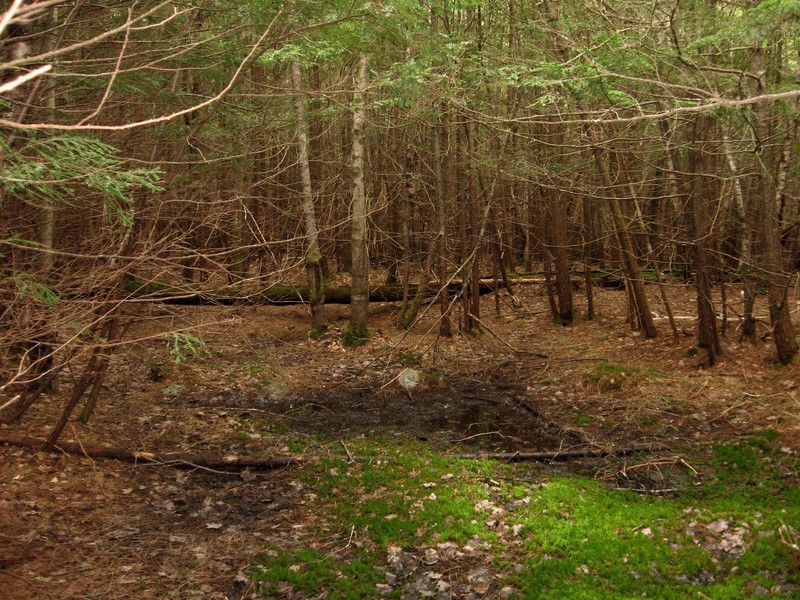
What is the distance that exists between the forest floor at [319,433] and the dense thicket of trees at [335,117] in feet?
2.63

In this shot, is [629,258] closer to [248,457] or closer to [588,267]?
[588,267]

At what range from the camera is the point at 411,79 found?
910cm

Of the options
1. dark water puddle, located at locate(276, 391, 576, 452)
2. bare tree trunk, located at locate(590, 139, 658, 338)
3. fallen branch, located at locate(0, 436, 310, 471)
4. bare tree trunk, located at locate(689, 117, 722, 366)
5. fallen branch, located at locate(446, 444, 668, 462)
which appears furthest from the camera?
bare tree trunk, located at locate(590, 139, 658, 338)

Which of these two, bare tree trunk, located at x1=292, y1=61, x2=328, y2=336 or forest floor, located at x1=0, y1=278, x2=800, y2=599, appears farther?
bare tree trunk, located at x1=292, y1=61, x2=328, y2=336

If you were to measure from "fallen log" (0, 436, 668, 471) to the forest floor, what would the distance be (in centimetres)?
12

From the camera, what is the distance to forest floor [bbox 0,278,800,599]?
5668 mm

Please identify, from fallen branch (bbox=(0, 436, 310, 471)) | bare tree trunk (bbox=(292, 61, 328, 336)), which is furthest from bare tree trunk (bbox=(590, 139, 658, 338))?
fallen branch (bbox=(0, 436, 310, 471))

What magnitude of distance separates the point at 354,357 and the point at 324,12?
689 centimetres

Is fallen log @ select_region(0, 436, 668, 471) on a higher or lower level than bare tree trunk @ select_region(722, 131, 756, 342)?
lower

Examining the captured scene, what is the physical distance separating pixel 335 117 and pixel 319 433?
8.15 metres

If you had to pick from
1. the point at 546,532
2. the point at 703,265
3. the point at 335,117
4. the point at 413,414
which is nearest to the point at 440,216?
the point at 335,117

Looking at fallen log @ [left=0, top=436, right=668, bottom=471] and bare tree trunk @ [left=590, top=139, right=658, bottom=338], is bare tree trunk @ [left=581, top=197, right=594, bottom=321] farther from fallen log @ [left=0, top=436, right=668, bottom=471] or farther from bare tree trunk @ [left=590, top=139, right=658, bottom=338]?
fallen log @ [left=0, top=436, right=668, bottom=471]

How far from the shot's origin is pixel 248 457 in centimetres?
789

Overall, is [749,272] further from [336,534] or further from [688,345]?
[336,534]
